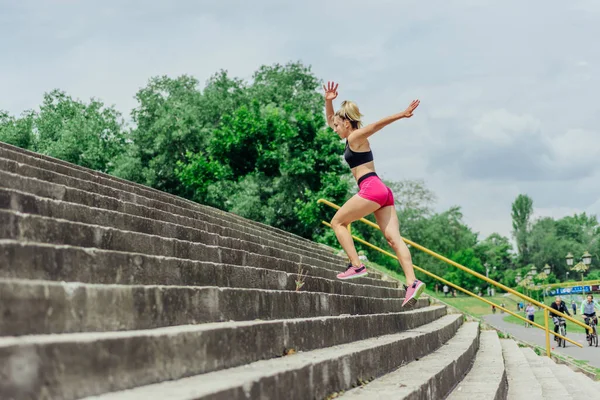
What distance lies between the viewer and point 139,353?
85.6 inches

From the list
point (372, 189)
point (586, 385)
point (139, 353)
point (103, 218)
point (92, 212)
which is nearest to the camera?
point (139, 353)

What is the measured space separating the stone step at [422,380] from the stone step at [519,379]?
0.61 metres

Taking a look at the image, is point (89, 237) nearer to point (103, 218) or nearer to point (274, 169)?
point (103, 218)

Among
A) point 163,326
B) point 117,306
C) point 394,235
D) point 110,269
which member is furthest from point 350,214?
point 117,306

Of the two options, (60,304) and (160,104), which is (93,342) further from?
(160,104)

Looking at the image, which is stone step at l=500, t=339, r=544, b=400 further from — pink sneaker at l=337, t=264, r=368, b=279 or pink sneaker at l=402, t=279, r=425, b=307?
pink sneaker at l=337, t=264, r=368, b=279

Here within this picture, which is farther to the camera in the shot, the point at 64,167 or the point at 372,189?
the point at 64,167

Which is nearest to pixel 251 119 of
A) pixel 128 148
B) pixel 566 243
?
pixel 128 148

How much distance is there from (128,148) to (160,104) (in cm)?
314

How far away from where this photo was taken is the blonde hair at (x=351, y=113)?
225 inches

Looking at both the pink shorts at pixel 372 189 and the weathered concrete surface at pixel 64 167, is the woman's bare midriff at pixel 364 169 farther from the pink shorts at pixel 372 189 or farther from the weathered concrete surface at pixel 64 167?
the weathered concrete surface at pixel 64 167

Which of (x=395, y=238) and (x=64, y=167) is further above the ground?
(x=64, y=167)

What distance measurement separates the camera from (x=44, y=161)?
266 inches

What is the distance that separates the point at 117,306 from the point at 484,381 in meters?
3.72
